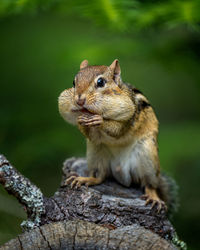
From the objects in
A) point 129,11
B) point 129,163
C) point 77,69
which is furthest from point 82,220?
point 77,69

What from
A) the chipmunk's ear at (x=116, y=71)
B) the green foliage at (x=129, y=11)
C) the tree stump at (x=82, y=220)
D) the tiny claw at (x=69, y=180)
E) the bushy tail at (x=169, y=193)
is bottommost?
the tree stump at (x=82, y=220)

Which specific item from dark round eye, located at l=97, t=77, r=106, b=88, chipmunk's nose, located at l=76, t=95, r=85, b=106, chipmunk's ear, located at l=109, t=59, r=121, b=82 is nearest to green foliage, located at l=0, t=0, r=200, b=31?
chipmunk's ear, located at l=109, t=59, r=121, b=82

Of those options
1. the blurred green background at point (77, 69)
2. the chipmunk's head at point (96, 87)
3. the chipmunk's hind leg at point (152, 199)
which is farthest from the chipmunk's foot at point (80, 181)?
the blurred green background at point (77, 69)

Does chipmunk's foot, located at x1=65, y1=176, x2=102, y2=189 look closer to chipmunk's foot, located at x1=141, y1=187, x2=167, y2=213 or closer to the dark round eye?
chipmunk's foot, located at x1=141, y1=187, x2=167, y2=213

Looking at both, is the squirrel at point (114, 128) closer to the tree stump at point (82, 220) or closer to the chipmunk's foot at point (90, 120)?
the chipmunk's foot at point (90, 120)

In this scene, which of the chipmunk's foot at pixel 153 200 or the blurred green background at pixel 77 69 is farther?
the blurred green background at pixel 77 69

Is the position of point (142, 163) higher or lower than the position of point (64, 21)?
lower

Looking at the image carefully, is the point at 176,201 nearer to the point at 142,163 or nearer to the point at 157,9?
the point at 142,163

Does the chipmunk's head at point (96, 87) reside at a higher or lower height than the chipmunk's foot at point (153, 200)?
higher

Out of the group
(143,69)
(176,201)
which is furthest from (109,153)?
(143,69)
